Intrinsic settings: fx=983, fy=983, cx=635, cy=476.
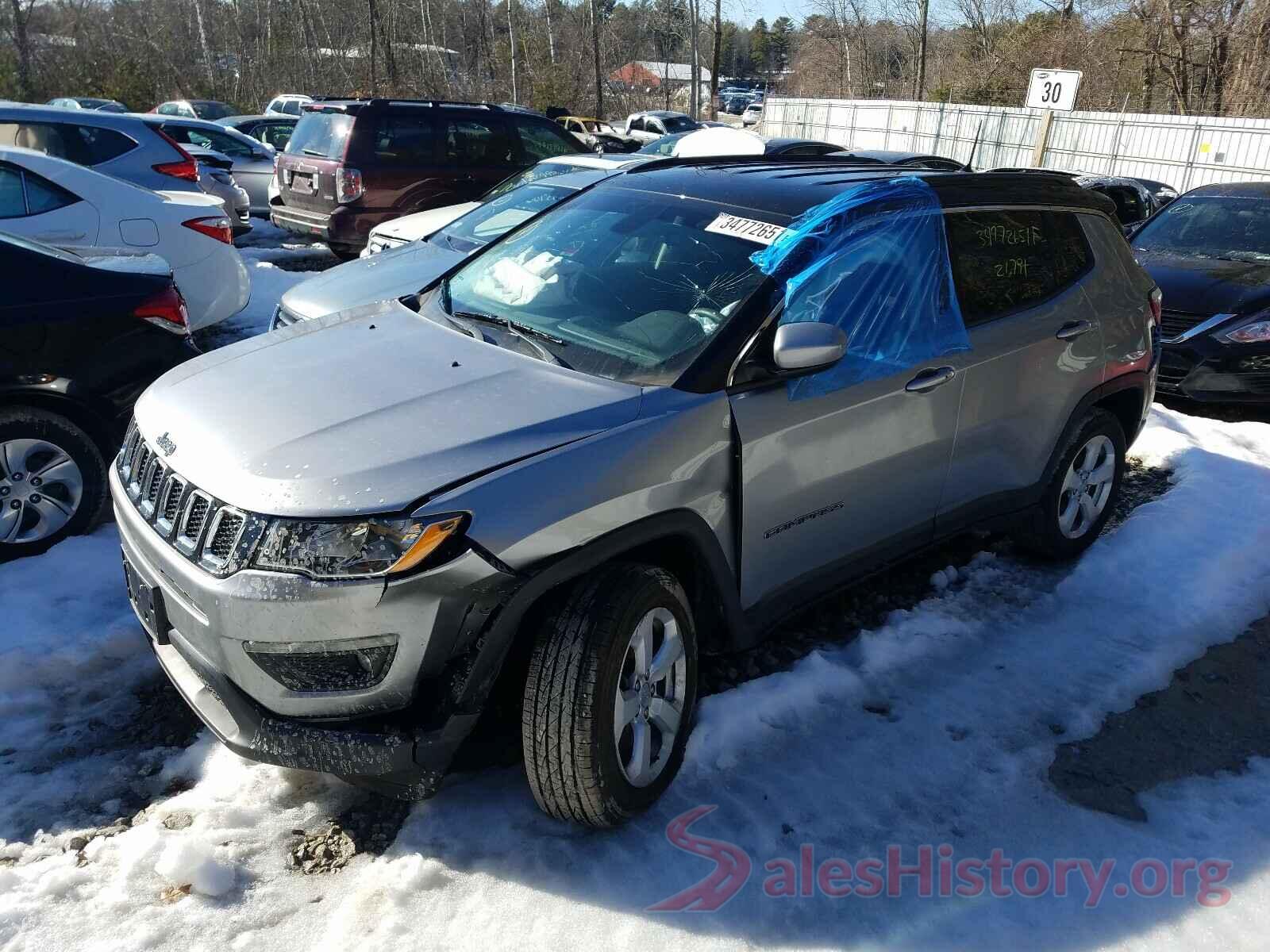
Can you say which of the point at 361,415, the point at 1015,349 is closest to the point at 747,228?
the point at 1015,349

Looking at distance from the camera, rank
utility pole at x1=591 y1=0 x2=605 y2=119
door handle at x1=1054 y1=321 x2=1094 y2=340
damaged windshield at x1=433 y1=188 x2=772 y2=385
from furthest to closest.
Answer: utility pole at x1=591 y1=0 x2=605 y2=119 → door handle at x1=1054 y1=321 x2=1094 y2=340 → damaged windshield at x1=433 y1=188 x2=772 y2=385

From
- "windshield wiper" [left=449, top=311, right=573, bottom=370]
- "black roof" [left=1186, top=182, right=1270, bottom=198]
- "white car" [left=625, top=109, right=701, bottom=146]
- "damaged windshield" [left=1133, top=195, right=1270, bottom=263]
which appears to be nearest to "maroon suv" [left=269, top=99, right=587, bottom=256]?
"damaged windshield" [left=1133, top=195, right=1270, bottom=263]

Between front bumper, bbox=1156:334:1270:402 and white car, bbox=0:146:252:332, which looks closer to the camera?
white car, bbox=0:146:252:332

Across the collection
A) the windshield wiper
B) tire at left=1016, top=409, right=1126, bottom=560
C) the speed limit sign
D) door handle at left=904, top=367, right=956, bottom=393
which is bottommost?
tire at left=1016, top=409, right=1126, bottom=560

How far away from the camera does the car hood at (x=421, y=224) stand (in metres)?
7.93

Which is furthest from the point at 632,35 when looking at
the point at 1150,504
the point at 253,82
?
the point at 1150,504

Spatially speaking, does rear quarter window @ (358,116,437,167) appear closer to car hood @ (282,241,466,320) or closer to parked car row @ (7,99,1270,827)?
car hood @ (282,241,466,320)

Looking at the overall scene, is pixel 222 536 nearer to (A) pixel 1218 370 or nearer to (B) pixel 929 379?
(B) pixel 929 379

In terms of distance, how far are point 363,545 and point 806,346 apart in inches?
56.5

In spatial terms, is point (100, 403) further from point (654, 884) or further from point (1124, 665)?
point (1124, 665)

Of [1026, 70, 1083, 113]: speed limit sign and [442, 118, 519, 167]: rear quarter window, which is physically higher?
[1026, 70, 1083, 113]: speed limit sign

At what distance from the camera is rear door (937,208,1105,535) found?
382 centimetres

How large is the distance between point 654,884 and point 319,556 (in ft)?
4.08

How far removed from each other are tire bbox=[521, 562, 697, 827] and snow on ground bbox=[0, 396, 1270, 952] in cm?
17
